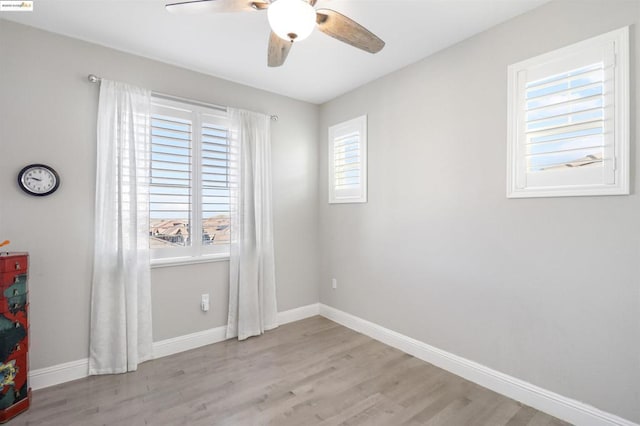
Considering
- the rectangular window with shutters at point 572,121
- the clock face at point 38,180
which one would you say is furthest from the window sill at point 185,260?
the rectangular window with shutters at point 572,121

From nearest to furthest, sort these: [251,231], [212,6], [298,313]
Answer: [212,6]
[251,231]
[298,313]

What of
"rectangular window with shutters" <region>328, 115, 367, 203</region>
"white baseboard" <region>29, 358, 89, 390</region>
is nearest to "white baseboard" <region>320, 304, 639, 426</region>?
"rectangular window with shutters" <region>328, 115, 367, 203</region>

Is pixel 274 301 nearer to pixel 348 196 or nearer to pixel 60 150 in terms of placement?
pixel 348 196

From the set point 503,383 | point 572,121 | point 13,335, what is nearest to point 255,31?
point 572,121

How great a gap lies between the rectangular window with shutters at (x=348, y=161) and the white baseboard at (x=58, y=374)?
114 inches

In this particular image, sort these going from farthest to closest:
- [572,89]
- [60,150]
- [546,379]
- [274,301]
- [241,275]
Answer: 1. [274,301]
2. [241,275]
3. [60,150]
4. [546,379]
5. [572,89]

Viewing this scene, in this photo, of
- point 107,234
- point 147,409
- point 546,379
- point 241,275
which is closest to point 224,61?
point 107,234

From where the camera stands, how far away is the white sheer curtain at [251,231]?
323 cm

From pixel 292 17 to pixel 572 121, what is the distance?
1.83 m

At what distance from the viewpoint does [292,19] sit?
1474mm

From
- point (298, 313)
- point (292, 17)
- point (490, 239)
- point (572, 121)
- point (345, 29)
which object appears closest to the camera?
point (292, 17)

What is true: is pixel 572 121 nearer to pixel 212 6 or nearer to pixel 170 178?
pixel 212 6

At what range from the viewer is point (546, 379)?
2037 mm

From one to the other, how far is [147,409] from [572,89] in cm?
354
